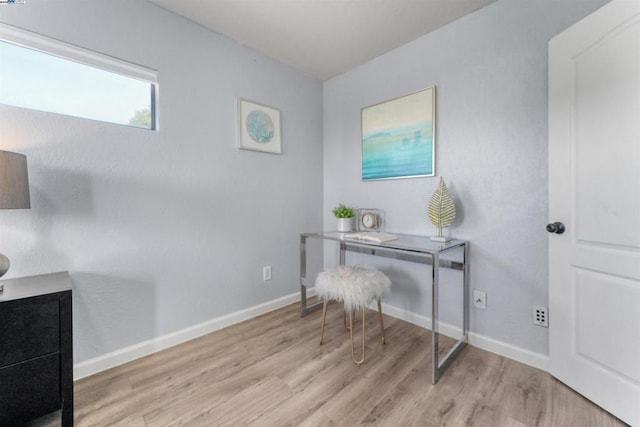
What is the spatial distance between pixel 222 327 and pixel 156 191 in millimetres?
1159

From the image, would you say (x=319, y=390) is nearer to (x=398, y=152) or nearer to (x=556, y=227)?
(x=556, y=227)

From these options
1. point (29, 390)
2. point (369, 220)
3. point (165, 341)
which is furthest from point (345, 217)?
point (29, 390)

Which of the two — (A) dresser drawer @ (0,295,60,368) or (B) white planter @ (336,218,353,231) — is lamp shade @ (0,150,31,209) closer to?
(A) dresser drawer @ (0,295,60,368)

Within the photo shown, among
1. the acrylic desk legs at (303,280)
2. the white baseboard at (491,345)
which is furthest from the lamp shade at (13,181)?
the white baseboard at (491,345)

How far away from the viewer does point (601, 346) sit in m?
1.26

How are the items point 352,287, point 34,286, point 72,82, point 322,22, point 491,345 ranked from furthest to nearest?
point 322,22 → point 491,345 → point 352,287 → point 72,82 → point 34,286

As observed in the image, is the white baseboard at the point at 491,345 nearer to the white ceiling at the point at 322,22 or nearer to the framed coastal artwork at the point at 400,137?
the framed coastal artwork at the point at 400,137

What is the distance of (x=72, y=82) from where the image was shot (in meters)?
1.51

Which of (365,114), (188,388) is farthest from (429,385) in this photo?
(365,114)

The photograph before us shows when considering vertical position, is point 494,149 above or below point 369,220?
above

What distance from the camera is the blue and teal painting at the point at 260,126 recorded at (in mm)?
2242

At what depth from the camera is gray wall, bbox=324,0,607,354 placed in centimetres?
157

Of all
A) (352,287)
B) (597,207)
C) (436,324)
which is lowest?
(436,324)

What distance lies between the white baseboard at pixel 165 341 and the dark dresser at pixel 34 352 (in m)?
0.38
